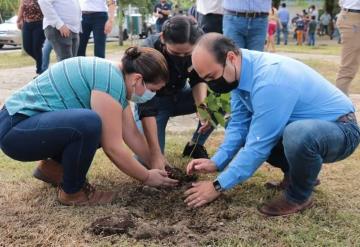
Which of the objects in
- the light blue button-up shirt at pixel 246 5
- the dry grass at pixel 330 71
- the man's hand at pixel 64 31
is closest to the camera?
the light blue button-up shirt at pixel 246 5

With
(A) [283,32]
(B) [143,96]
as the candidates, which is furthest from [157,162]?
(A) [283,32]

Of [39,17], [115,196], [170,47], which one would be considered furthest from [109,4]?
[115,196]

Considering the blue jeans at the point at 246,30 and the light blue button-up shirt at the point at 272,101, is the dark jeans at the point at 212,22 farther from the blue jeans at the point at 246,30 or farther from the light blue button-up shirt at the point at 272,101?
the light blue button-up shirt at the point at 272,101

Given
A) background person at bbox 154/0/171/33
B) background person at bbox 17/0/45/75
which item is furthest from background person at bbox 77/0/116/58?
background person at bbox 154/0/171/33

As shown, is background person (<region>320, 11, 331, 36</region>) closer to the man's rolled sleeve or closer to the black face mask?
the man's rolled sleeve

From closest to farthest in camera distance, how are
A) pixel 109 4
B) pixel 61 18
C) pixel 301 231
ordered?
pixel 301 231, pixel 61 18, pixel 109 4

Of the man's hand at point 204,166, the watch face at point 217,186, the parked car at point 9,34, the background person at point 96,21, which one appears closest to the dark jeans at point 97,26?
the background person at point 96,21

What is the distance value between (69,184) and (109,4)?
14.1 ft

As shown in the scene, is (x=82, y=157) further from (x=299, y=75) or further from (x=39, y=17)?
(x=39, y=17)

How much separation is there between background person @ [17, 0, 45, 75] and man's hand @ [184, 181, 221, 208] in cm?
490

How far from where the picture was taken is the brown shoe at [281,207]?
2633 millimetres

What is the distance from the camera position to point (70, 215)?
8.63 feet

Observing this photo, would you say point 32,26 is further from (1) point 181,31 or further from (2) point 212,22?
(1) point 181,31

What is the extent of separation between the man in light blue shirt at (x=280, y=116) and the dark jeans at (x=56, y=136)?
59cm
